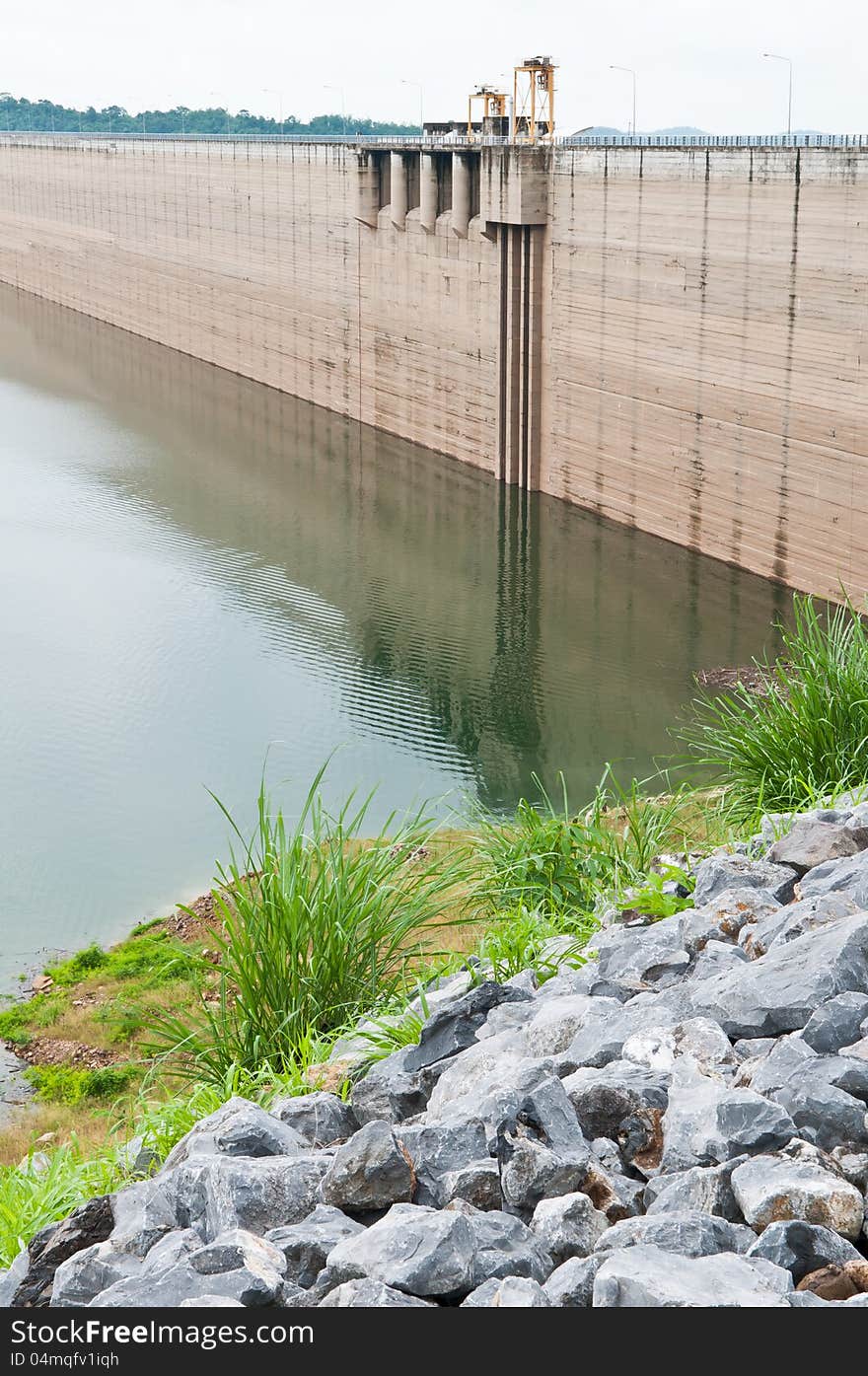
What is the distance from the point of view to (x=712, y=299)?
24.1m

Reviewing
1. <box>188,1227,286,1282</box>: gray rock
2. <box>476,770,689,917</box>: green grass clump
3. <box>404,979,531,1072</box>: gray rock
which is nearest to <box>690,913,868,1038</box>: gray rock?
<box>404,979,531,1072</box>: gray rock

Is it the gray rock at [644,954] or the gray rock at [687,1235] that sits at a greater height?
the gray rock at [687,1235]

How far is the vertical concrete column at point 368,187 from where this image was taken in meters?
36.1

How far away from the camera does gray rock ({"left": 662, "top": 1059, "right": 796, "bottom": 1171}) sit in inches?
162

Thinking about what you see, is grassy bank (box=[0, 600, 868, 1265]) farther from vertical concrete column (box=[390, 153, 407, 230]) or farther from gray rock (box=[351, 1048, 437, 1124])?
vertical concrete column (box=[390, 153, 407, 230])

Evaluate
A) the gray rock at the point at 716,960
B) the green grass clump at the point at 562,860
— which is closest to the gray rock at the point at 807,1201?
the gray rock at the point at 716,960

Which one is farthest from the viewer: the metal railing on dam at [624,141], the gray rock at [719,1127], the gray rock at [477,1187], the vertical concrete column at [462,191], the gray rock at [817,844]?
the vertical concrete column at [462,191]

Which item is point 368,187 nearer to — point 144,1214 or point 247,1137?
point 247,1137

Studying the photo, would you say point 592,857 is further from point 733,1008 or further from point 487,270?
point 487,270

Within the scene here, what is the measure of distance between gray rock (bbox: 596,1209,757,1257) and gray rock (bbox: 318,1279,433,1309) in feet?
1.70

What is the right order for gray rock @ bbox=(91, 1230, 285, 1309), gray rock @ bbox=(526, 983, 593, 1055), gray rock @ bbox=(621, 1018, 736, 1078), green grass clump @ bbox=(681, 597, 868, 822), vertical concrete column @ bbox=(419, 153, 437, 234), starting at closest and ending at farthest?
gray rock @ bbox=(91, 1230, 285, 1309), gray rock @ bbox=(621, 1018, 736, 1078), gray rock @ bbox=(526, 983, 593, 1055), green grass clump @ bbox=(681, 597, 868, 822), vertical concrete column @ bbox=(419, 153, 437, 234)

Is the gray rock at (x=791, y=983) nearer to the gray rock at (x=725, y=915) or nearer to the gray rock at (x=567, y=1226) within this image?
the gray rock at (x=725, y=915)

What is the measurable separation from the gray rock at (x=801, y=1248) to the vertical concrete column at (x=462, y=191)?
98.5 ft
